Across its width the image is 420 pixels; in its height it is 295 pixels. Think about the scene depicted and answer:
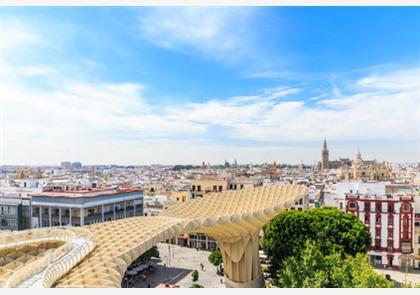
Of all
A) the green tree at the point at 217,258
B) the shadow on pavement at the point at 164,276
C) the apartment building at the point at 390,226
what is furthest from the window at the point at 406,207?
the shadow on pavement at the point at 164,276

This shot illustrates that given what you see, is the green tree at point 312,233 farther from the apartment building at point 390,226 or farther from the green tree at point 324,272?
the apartment building at point 390,226

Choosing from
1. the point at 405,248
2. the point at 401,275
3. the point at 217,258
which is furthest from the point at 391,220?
the point at 217,258

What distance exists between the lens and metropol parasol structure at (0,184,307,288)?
6066 mm

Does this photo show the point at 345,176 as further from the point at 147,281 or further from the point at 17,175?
the point at 17,175

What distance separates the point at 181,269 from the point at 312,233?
8.62m

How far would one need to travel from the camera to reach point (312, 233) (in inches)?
568

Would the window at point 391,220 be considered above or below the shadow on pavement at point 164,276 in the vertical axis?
above

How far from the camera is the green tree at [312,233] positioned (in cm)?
1409

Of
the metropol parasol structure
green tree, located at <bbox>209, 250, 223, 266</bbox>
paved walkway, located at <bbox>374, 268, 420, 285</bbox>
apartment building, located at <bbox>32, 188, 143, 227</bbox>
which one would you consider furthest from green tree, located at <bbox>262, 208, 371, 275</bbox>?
apartment building, located at <bbox>32, 188, 143, 227</bbox>

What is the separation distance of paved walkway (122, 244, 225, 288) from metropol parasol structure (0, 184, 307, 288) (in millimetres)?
4237

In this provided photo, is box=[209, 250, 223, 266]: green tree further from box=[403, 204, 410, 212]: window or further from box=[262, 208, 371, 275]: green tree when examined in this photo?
box=[403, 204, 410, 212]: window

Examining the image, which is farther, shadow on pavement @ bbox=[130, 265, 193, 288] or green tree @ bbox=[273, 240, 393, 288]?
shadow on pavement @ bbox=[130, 265, 193, 288]

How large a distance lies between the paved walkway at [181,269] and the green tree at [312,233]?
390cm
